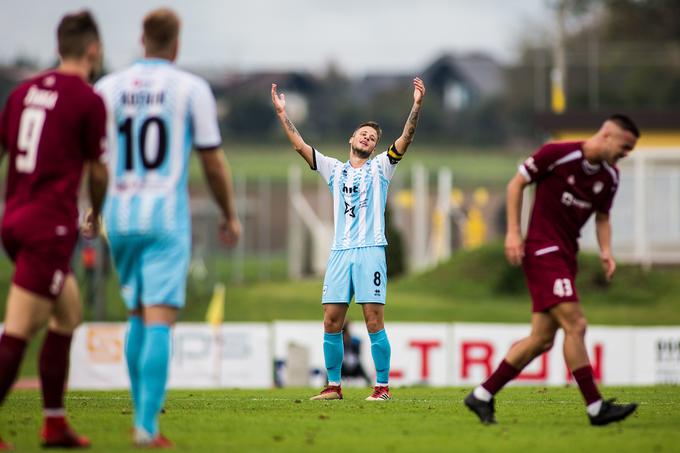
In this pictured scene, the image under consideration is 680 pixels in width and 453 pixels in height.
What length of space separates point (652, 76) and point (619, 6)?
69.1 feet

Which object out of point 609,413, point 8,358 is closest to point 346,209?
point 609,413

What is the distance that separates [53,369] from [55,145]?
55.4 inches

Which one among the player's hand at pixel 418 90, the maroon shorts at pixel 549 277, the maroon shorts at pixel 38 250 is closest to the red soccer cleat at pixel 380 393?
the player's hand at pixel 418 90

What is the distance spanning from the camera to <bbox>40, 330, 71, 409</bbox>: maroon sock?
309 inches

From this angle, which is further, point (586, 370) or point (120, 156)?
point (586, 370)

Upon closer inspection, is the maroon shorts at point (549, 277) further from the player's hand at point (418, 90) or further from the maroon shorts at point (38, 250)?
the maroon shorts at point (38, 250)

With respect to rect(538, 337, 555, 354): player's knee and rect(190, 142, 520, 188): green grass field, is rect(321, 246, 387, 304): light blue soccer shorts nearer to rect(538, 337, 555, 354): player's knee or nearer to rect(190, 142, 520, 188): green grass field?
rect(538, 337, 555, 354): player's knee

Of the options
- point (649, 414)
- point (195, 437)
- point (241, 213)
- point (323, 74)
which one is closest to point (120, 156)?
point (195, 437)

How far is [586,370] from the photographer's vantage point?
30.0ft

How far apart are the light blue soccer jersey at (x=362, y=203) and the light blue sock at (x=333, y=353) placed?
2.73 feet

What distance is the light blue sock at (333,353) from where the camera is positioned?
38.2ft

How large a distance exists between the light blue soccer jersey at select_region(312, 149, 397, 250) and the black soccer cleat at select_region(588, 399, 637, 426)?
319 cm

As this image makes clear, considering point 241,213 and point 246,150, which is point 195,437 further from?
point 246,150

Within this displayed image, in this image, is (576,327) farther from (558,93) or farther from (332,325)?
(558,93)
